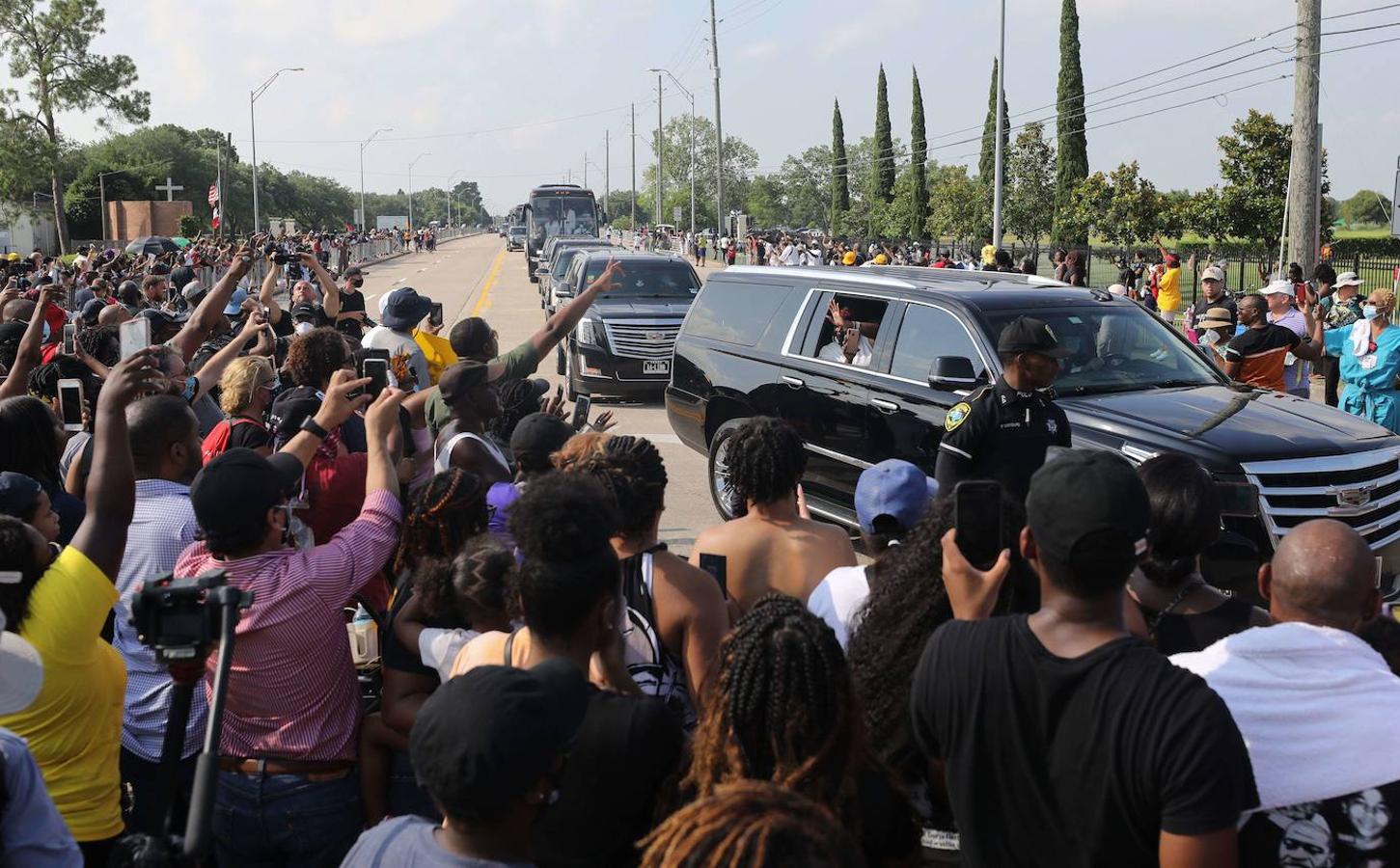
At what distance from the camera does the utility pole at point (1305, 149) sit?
16.9 meters

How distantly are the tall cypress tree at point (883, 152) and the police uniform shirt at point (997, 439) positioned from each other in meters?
66.8

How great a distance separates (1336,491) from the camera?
6.72m

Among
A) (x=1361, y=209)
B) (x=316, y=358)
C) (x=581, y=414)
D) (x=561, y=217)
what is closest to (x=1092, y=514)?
(x=581, y=414)

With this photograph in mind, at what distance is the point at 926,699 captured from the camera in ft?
8.79

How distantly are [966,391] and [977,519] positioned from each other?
465 cm

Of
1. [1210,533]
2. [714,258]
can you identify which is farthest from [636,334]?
[714,258]

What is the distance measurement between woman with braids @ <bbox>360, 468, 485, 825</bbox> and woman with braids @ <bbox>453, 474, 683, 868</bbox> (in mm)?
407

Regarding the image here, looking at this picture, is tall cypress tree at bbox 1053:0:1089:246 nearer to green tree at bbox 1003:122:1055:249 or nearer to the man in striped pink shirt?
green tree at bbox 1003:122:1055:249

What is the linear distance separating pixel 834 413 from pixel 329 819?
565 centimetres

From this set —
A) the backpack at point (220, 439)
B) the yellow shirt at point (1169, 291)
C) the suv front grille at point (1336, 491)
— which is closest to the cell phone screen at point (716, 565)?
the backpack at point (220, 439)

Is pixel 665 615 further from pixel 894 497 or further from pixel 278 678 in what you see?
pixel 278 678

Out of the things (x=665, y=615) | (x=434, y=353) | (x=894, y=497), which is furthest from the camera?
(x=434, y=353)

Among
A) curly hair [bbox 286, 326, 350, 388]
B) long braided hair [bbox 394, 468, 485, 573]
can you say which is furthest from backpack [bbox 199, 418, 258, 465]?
long braided hair [bbox 394, 468, 485, 573]

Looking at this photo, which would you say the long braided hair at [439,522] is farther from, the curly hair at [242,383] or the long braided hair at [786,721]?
the curly hair at [242,383]
